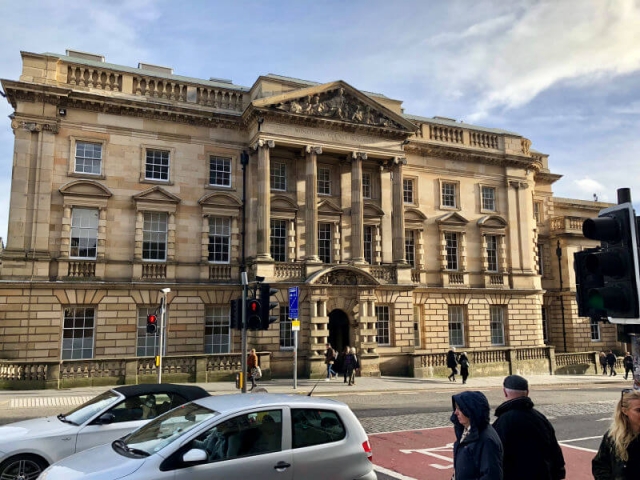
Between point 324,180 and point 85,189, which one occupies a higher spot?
point 324,180

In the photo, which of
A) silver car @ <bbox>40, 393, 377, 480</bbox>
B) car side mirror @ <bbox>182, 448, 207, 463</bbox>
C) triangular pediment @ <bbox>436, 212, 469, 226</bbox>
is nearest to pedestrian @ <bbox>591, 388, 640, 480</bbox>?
silver car @ <bbox>40, 393, 377, 480</bbox>

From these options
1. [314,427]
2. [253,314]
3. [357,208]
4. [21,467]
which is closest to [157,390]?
[21,467]

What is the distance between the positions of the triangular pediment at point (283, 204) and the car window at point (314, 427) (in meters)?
22.6

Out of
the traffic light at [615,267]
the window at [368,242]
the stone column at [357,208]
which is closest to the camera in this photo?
the traffic light at [615,267]

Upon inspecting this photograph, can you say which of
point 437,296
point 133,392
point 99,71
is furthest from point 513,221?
point 133,392

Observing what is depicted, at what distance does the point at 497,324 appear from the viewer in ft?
116

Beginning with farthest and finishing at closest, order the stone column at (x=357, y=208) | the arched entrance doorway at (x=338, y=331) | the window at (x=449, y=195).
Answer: the window at (x=449, y=195), the stone column at (x=357, y=208), the arched entrance doorway at (x=338, y=331)

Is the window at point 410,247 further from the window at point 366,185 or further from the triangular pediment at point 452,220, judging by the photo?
the window at point 366,185

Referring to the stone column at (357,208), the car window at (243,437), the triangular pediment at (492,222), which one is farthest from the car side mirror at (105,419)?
the triangular pediment at (492,222)

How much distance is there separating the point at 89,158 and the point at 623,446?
27.1m

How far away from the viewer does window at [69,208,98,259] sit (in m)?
25.7

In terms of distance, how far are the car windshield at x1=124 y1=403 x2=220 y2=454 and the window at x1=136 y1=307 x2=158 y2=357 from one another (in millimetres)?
20511

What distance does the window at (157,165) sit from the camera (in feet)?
91.2

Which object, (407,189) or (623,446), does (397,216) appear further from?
(623,446)
